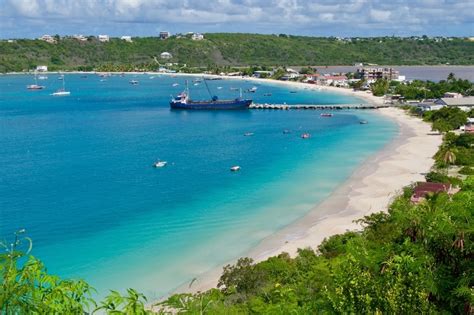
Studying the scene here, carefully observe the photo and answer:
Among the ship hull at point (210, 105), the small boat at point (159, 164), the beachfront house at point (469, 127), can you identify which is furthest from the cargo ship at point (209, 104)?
the small boat at point (159, 164)

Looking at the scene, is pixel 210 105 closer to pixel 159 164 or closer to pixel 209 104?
pixel 209 104

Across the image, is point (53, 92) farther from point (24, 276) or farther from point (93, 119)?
point (24, 276)

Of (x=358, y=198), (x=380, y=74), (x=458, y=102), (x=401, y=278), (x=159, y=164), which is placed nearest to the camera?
(x=401, y=278)

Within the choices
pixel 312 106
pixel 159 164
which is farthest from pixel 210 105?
pixel 159 164

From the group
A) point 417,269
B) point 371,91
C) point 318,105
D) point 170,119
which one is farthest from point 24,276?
point 371,91

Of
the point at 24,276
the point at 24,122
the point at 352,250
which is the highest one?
the point at 24,276

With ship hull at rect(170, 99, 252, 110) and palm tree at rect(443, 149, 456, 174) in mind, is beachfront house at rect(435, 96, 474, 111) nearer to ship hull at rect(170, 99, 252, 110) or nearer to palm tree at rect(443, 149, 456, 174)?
ship hull at rect(170, 99, 252, 110)
